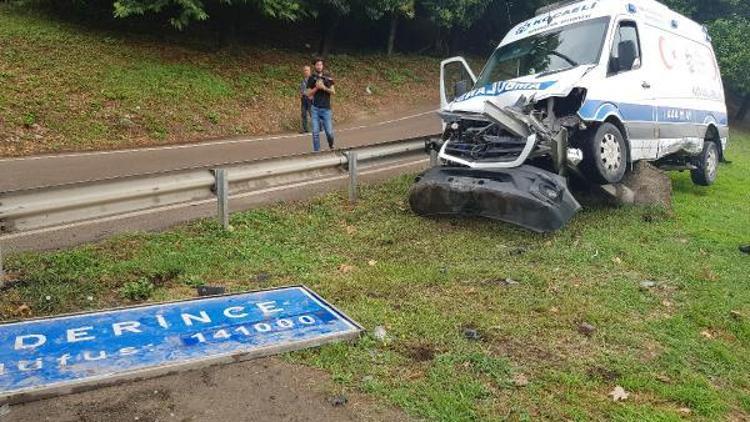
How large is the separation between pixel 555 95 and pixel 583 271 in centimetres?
231

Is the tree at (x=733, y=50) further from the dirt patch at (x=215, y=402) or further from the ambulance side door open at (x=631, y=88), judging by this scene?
the dirt patch at (x=215, y=402)

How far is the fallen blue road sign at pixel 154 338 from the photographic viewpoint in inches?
126

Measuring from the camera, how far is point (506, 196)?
20.3 ft

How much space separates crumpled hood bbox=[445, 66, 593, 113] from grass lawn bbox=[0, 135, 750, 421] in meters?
1.44

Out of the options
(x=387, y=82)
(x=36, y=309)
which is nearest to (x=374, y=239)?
(x=36, y=309)

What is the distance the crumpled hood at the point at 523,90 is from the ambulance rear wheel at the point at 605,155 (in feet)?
2.25

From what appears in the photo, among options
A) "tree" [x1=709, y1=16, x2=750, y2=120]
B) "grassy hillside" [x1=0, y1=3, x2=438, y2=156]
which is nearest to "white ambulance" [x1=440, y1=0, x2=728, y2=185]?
"grassy hillside" [x1=0, y1=3, x2=438, y2=156]

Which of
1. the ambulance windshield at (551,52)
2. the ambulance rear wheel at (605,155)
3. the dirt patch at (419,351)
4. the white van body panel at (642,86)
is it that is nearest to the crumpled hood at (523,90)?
the white van body panel at (642,86)

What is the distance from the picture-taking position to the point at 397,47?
3023 centimetres

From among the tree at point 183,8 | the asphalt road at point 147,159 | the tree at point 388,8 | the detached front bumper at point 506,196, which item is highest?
the tree at point 388,8

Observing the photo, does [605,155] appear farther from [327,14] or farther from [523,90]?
[327,14]

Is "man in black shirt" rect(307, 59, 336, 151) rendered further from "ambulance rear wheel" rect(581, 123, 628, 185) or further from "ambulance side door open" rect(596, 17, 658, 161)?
"ambulance rear wheel" rect(581, 123, 628, 185)

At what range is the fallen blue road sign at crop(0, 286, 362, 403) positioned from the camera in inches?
126

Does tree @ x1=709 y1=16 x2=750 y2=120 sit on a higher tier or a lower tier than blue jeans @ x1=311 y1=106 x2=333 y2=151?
higher
